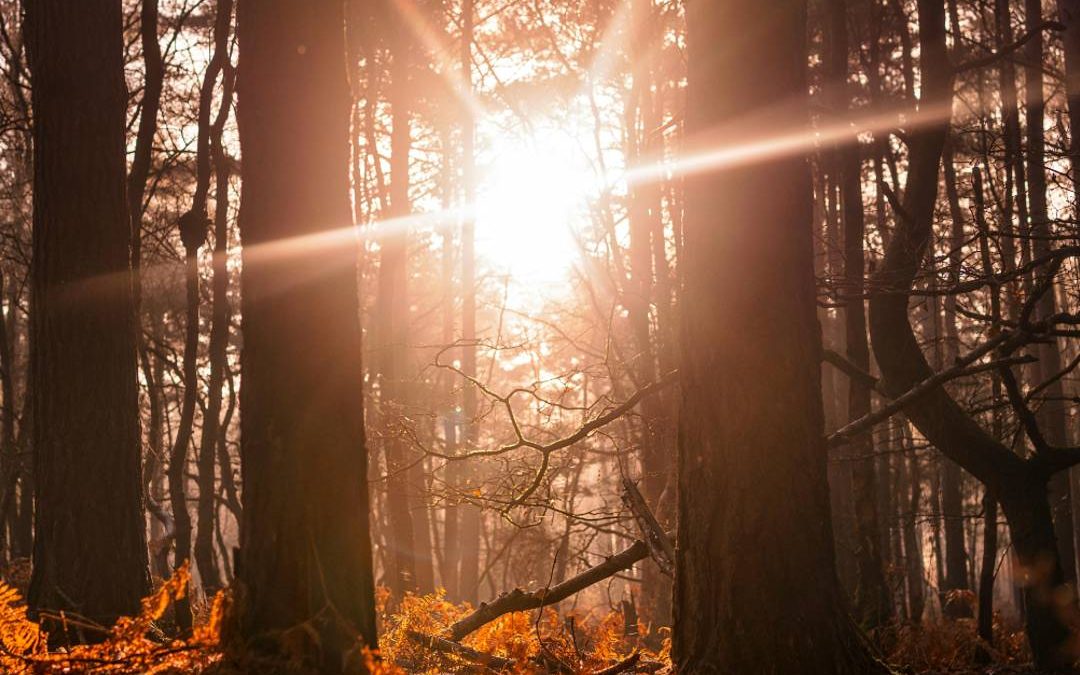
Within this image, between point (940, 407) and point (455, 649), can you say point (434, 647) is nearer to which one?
point (455, 649)

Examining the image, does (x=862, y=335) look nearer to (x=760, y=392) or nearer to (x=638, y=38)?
(x=638, y=38)

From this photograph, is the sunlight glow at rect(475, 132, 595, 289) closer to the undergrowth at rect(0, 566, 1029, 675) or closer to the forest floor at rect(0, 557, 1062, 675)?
the forest floor at rect(0, 557, 1062, 675)

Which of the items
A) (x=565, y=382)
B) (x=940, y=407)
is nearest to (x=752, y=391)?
(x=565, y=382)

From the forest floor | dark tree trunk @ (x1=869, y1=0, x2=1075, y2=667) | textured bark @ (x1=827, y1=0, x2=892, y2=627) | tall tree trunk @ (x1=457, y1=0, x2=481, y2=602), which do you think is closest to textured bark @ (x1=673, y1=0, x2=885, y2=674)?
the forest floor

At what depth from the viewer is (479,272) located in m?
24.4

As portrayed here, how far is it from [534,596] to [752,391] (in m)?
2.23

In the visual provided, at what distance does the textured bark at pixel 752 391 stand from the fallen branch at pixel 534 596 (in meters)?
1.47

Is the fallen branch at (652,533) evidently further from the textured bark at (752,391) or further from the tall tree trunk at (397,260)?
the tall tree trunk at (397,260)

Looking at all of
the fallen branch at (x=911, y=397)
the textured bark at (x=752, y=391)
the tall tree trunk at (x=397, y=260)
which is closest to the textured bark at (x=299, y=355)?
the textured bark at (x=752, y=391)

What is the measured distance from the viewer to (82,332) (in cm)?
582

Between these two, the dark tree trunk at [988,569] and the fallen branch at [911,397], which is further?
the dark tree trunk at [988,569]

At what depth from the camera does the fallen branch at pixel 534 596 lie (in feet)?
18.8

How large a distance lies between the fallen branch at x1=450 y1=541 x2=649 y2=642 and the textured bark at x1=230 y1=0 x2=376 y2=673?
7.81 feet

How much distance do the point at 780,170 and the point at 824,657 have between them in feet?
6.98
